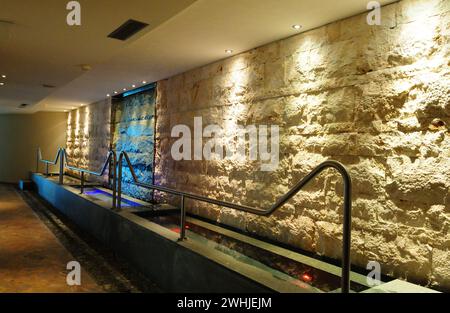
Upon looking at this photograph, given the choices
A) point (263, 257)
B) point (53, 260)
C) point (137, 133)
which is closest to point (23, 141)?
point (137, 133)

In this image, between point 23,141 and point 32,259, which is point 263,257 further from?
point 23,141

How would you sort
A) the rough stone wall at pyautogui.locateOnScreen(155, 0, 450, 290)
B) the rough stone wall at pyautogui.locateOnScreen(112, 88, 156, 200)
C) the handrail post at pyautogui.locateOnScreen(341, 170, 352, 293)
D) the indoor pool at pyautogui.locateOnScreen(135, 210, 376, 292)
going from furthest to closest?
the rough stone wall at pyautogui.locateOnScreen(112, 88, 156, 200)
the indoor pool at pyautogui.locateOnScreen(135, 210, 376, 292)
the rough stone wall at pyautogui.locateOnScreen(155, 0, 450, 290)
the handrail post at pyautogui.locateOnScreen(341, 170, 352, 293)

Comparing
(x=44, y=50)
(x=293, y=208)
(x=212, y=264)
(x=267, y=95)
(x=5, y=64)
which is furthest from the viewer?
(x=5, y=64)

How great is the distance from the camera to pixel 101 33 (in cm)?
359

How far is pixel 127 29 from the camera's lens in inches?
138

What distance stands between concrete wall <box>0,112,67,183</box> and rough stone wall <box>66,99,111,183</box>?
747 mm

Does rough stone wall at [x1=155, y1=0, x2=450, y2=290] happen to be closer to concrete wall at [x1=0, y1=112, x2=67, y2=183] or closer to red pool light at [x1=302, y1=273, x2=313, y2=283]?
red pool light at [x1=302, y1=273, x2=313, y2=283]

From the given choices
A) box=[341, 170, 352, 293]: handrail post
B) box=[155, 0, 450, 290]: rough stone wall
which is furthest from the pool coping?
box=[155, 0, 450, 290]: rough stone wall

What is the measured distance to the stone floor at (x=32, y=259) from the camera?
3.09 metres

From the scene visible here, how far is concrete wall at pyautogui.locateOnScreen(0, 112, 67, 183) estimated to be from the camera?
1186cm

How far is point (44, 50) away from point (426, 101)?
4.38m

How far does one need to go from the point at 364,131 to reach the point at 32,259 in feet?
12.8

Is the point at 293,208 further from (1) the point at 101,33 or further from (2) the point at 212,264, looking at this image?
(1) the point at 101,33

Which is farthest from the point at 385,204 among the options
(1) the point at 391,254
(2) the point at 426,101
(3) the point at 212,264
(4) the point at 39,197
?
(4) the point at 39,197
